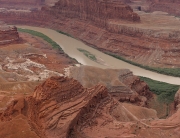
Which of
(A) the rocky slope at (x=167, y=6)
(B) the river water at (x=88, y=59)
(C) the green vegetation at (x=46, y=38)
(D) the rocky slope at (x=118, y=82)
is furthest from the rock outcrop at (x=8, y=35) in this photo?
(A) the rocky slope at (x=167, y=6)

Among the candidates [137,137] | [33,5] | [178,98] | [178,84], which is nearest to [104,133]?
[137,137]

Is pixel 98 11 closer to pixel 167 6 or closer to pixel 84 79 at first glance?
pixel 167 6

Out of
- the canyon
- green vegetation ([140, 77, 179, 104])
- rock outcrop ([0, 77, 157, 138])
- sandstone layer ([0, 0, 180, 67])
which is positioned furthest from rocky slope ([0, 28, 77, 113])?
green vegetation ([140, 77, 179, 104])

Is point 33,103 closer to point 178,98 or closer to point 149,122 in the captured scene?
point 149,122

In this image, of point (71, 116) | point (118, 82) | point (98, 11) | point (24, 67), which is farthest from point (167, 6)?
point (71, 116)

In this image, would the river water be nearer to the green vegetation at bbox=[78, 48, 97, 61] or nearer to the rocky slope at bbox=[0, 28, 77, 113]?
the green vegetation at bbox=[78, 48, 97, 61]

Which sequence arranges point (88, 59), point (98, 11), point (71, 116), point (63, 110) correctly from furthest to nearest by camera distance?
point (98, 11) → point (88, 59) → point (63, 110) → point (71, 116)
